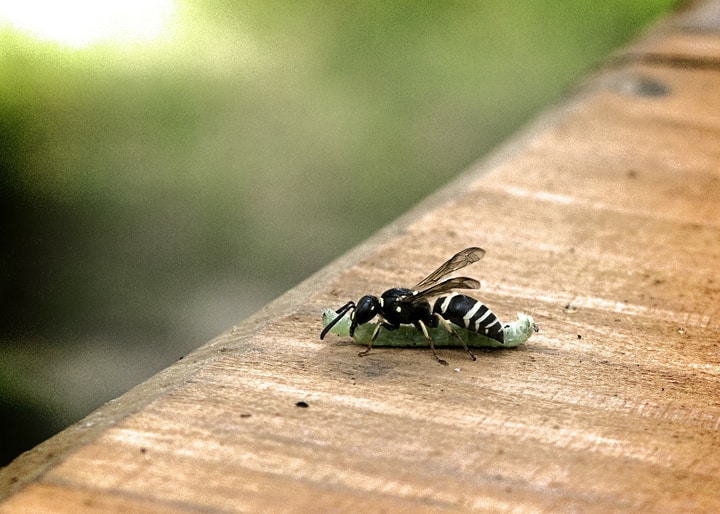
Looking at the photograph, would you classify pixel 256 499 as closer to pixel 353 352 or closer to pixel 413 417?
pixel 413 417

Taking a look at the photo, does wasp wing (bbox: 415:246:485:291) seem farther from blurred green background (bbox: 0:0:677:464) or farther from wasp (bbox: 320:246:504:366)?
blurred green background (bbox: 0:0:677:464)

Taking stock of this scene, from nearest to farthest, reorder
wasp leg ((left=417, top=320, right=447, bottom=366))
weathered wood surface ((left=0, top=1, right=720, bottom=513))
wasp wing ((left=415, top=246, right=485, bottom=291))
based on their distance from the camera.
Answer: weathered wood surface ((left=0, top=1, right=720, bottom=513)) < wasp leg ((left=417, top=320, right=447, bottom=366)) < wasp wing ((left=415, top=246, right=485, bottom=291))

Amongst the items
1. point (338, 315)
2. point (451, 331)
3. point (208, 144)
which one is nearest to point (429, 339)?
point (451, 331)

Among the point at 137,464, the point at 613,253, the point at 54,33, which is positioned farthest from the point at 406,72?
the point at 137,464

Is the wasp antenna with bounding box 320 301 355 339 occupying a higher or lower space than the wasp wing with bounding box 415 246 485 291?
lower

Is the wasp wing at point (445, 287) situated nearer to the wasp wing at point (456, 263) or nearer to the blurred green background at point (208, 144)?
the wasp wing at point (456, 263)

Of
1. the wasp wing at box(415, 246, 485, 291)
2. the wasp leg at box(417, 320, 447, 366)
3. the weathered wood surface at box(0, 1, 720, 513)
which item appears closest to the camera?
the weathered wood surface at box(0, 1, 720, 513)

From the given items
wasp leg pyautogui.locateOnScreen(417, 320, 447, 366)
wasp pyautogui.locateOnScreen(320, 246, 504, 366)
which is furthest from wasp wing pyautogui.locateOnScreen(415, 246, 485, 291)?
wasp leg pyautogui.locateOnScreen(417, 320, 447, 366)
